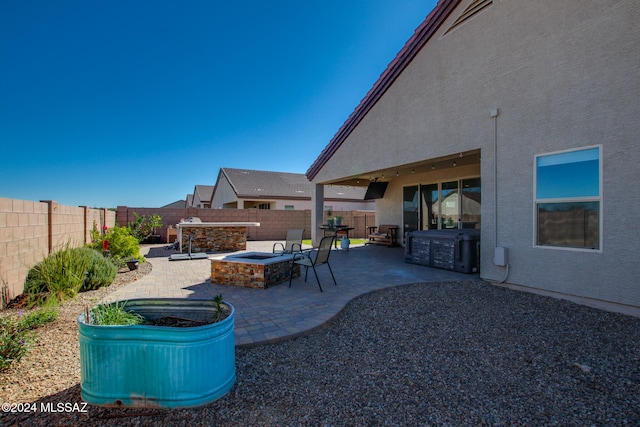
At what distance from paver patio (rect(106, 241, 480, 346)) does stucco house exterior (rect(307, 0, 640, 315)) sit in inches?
67.8

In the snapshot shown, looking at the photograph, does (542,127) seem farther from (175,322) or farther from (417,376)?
(175,322)

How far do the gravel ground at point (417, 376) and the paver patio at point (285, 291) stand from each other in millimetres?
323

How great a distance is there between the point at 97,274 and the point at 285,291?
3666 mm

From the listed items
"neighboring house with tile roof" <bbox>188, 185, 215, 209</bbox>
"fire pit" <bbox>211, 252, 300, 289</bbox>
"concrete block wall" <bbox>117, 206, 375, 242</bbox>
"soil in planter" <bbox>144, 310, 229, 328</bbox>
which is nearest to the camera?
"soil in planter" <bbox>144, 310, 229, 328</bbox>

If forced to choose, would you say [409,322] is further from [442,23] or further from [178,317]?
[442,23]

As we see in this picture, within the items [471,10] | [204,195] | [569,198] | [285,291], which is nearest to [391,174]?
[471,10]

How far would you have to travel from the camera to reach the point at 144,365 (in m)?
2.11

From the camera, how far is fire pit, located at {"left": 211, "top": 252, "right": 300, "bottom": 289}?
5.75 metres

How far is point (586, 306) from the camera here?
4598 mm

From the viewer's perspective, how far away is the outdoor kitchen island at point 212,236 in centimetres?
1134

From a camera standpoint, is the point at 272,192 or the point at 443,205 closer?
the point at 443,205

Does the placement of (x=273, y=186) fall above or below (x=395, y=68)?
below

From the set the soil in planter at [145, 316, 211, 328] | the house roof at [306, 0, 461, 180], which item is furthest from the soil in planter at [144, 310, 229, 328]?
the house roof at [306, 0, 461, 180]

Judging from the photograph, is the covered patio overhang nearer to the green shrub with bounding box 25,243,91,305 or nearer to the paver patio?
the paver patio
